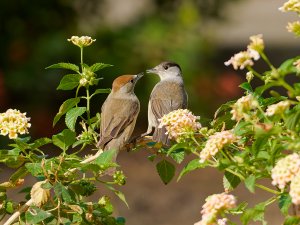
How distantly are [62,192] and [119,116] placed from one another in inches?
Result: 46.5

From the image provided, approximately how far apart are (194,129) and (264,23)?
17642 mm

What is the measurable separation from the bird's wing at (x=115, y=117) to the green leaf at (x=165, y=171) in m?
0.38

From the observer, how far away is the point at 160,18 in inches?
419

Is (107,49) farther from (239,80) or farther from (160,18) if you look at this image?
(239,80)

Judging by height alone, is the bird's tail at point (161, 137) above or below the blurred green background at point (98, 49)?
below

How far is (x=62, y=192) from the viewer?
3297 mm

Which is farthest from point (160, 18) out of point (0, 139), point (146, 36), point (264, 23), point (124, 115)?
point (264, 23)

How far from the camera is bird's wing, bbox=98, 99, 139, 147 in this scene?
13.2 ft

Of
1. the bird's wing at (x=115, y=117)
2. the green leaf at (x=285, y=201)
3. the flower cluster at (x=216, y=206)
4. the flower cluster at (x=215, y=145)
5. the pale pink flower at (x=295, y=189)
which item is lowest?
the pale pink flower at (x=295, y=189)

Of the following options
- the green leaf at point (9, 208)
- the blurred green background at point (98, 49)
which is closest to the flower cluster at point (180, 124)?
the green leaf at point (9, 208)

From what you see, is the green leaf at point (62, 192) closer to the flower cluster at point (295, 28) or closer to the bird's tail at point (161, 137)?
the bird's tail at point (161, 137)

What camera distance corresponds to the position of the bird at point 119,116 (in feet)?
13.3

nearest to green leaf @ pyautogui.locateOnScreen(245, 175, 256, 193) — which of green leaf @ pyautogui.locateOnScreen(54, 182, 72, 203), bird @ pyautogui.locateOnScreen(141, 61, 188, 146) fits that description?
green leaf @ pyautogui.locateOnScreen(54, 182, 72, 203)

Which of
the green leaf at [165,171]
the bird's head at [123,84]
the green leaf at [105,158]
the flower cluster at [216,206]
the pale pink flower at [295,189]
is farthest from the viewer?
the bird's head at [123,84]
